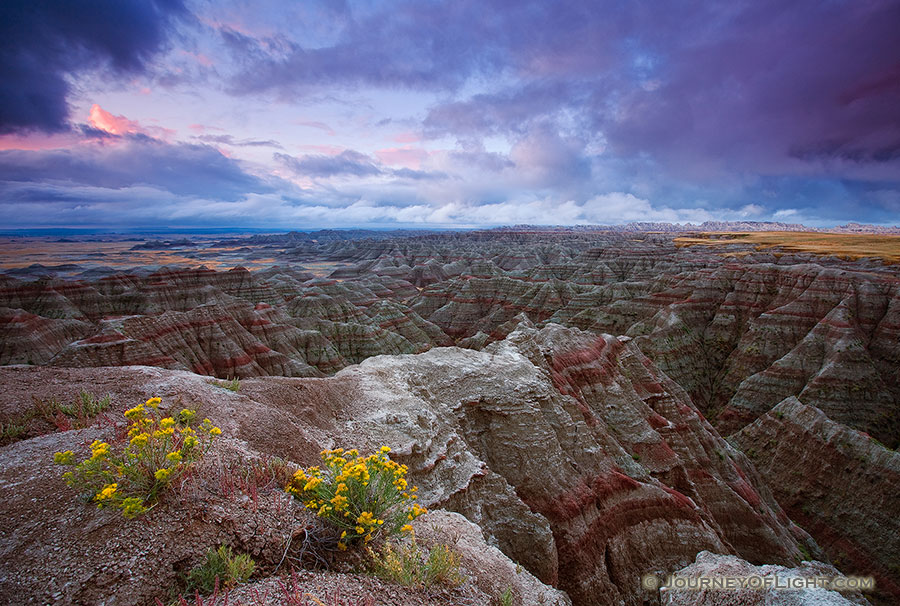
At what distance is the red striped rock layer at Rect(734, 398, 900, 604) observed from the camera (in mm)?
21078

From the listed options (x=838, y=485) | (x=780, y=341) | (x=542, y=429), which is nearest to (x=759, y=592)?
(x=542, y=429)

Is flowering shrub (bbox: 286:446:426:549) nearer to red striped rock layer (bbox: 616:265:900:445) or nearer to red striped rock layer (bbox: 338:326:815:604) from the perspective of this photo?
red striped rock layer (bbox: 338:326:815:604)

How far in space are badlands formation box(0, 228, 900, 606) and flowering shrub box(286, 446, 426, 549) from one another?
484mm

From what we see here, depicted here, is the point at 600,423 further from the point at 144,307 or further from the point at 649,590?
the point at 144,307

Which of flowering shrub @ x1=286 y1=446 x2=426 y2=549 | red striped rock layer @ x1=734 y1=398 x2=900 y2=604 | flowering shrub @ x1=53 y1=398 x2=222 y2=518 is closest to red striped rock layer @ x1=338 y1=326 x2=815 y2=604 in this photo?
flowering shrub @ x1=286 y1=446 x2=426 y2=549

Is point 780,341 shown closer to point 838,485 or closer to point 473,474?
point 838,485

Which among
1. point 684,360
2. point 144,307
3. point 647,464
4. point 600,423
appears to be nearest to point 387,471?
point 600,423

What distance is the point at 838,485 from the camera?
23281mm

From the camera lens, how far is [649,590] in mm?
13516

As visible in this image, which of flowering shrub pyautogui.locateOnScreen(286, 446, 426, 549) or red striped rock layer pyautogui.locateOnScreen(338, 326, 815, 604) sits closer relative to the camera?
flowering shrub pyautogui.locateOnScreen(286, 446, 426, 549)

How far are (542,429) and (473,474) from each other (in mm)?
3922

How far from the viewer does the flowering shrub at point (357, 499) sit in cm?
513

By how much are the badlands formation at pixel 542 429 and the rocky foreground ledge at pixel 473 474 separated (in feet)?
0.15

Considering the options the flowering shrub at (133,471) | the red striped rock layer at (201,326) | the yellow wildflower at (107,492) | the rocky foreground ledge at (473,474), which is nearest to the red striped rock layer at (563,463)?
the rocky foreground ledge at (473,474)
